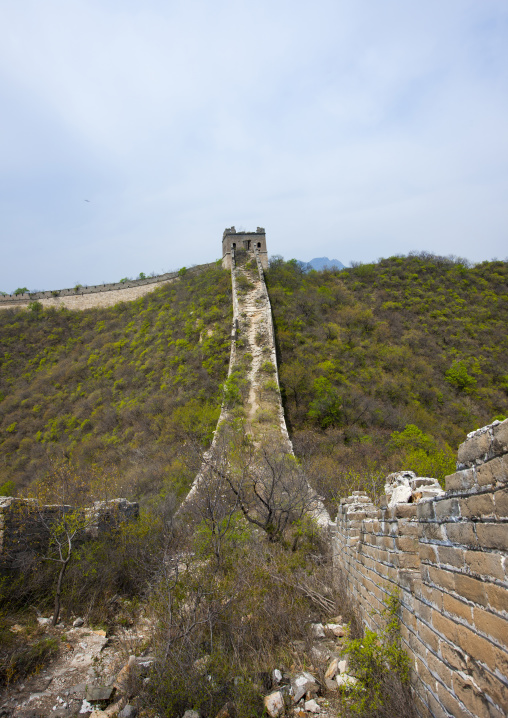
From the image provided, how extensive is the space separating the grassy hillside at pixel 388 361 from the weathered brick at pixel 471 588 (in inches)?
378

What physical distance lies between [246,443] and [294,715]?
983 cm

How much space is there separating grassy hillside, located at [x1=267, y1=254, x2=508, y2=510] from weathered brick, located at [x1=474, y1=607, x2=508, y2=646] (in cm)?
981

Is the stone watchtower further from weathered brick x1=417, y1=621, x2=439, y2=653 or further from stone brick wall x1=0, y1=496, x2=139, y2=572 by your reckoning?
weathered brick x1=417, y1=621, x2=439, y2=653

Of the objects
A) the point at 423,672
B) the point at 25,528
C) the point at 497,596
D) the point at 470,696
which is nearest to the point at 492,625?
the point at 497,596

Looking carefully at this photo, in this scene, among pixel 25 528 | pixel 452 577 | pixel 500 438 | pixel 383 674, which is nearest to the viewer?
pixel 500 438

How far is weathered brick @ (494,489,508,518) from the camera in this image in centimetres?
188

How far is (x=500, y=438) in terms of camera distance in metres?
1.90

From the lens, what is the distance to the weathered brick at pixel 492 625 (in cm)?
187

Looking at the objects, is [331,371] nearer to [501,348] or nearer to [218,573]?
[501,348]

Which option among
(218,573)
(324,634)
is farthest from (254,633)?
(218,573)

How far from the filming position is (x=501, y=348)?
80.3ft

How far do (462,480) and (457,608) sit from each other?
78 centimetres

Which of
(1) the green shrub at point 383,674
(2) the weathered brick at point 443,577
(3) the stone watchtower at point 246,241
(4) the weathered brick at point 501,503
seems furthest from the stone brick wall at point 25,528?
(3) the stone watchtower at point 246,241

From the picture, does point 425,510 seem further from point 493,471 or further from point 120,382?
point 120,382
